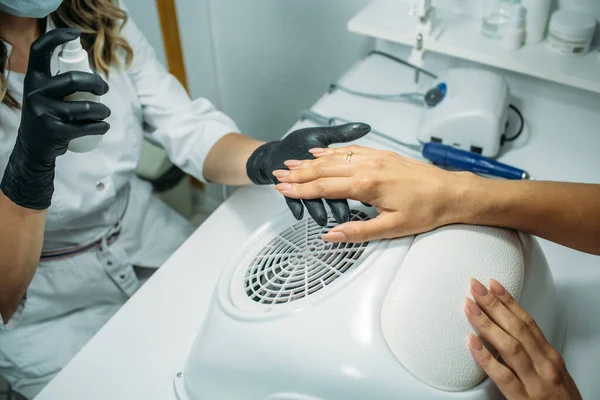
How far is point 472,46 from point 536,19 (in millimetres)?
124

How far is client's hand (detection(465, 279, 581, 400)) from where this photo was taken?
57 cm

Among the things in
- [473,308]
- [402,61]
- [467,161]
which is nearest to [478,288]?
[473,308]

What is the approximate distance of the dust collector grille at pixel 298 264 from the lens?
0.64 metres

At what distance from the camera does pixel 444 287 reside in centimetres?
59

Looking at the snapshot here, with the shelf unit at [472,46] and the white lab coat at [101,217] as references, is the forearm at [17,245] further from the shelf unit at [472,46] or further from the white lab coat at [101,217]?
the shelf unit at [472,46]

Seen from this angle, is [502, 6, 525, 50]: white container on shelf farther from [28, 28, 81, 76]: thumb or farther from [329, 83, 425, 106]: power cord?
[28, 28, 81, 76]: thumb

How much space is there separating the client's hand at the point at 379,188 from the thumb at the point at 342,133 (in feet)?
0.11

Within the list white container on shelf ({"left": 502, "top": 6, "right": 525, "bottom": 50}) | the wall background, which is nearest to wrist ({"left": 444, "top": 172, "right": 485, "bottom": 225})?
white container on shelf ({"left": 502, "top": 6, "right": 525, "bottom": 50})

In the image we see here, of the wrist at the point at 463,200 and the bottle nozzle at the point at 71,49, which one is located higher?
the bottle nozzle at the point at 71,49

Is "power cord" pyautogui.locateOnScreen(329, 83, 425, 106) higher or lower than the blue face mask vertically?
lower

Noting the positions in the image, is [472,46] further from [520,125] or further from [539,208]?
[539,208]

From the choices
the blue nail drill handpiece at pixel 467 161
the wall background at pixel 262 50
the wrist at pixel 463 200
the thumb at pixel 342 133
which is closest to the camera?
the wrist at pixel 463 200

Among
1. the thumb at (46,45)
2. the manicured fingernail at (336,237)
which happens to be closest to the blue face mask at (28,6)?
the thumb at (46,45)

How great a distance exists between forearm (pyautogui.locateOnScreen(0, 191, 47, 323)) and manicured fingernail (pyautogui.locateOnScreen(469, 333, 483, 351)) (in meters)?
0.60
